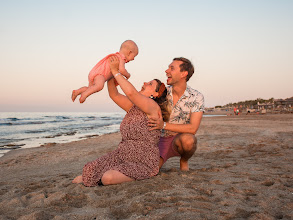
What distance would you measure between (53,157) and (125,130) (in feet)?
15.9

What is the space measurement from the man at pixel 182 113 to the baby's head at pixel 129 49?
605 millimetres

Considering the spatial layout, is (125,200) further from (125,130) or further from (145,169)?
(125,130)

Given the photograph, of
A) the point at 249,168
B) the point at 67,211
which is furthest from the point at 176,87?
the point at 67,211

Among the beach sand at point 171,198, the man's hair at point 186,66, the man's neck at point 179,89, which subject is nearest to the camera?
the beach sand at point 171,198

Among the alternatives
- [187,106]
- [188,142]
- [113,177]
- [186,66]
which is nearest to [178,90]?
[187,106]

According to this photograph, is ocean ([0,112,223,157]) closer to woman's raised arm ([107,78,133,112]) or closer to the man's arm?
woman's raised arm ([107,78,133,112])

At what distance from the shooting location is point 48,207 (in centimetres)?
243

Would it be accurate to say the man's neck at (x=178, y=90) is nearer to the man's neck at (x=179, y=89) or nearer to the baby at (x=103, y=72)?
the man's neck at (x=179, y=89)

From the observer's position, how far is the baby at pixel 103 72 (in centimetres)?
325

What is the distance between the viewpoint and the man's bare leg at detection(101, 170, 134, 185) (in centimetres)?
295

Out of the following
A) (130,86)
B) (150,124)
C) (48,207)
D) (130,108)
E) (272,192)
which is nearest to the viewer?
(48,207)

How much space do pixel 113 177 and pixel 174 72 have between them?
6.01 ft

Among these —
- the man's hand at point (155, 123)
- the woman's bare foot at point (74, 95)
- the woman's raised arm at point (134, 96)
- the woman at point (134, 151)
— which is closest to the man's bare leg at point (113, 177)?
the woman at point (134, 151)

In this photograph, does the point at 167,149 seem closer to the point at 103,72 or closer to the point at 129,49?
the point at 103,72
